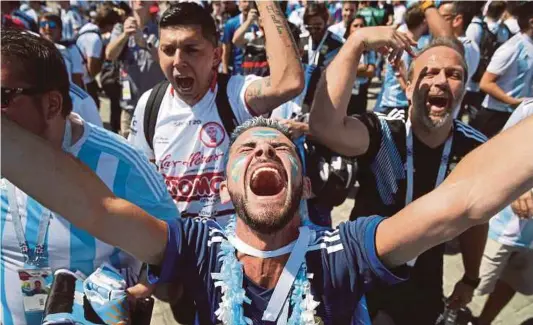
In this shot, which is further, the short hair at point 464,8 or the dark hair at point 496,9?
the dark hair at point 496,9

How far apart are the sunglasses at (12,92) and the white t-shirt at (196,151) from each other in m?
0.93

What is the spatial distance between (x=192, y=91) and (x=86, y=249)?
976 mm

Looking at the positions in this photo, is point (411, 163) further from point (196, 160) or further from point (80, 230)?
point (80, 230)

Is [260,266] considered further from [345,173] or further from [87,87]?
[87,87]

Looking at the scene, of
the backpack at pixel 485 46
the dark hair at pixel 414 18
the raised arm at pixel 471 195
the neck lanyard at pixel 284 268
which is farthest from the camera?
the backpack at pixel 485 46

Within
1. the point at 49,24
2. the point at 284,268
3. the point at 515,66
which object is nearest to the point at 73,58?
the point at 49,24

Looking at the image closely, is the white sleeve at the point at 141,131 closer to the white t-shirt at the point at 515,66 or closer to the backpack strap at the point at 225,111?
the backpack strap at the point at 225,111

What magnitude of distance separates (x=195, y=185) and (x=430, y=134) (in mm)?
1160

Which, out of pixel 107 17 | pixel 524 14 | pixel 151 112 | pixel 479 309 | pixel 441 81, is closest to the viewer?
pixel 441 81

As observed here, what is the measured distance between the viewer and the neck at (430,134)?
239 centimetres

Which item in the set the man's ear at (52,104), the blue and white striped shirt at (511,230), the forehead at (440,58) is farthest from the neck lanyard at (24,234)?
the blue and white striped shirt at (511,230)

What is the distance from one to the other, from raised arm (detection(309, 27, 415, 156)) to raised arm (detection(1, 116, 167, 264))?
92 cm

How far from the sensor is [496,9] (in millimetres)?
7188

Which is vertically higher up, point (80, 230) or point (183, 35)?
point (183, 35)
